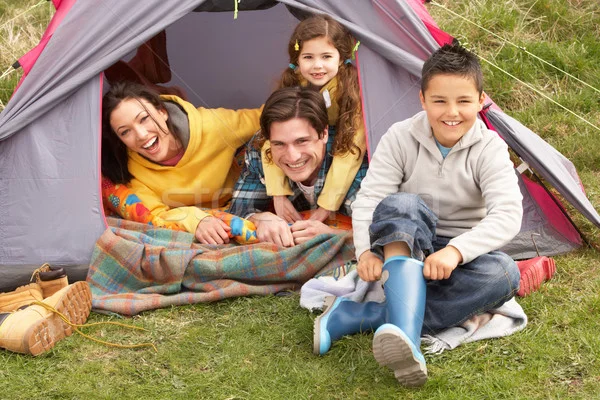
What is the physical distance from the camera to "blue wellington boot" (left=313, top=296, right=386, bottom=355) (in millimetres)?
2615

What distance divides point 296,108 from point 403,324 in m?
1.18

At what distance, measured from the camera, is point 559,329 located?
8.93 feet

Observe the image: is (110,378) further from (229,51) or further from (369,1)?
(229,51)

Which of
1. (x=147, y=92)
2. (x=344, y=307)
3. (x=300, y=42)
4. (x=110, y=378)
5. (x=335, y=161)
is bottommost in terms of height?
(x=110, y=378)

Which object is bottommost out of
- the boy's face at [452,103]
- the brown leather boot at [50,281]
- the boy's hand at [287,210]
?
the brown leather boot at [50,281]

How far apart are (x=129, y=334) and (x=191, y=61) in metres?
2.02

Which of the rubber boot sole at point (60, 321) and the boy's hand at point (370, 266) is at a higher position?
the boy's hand at point (370, 266)

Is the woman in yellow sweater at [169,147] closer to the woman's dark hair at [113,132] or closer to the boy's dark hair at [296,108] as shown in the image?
the woman's dark hair at [113,132]

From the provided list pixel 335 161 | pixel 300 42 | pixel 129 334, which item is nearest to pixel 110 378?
pixel 129 334

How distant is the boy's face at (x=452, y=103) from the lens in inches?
104

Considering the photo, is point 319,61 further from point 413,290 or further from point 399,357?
point 399,357

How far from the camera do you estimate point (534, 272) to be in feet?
9.85

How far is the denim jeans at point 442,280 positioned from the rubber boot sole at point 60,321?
1039 mm

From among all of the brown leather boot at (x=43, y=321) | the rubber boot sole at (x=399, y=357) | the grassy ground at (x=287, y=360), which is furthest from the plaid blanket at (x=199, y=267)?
the rubber boot sole at (x=399, y=357)
